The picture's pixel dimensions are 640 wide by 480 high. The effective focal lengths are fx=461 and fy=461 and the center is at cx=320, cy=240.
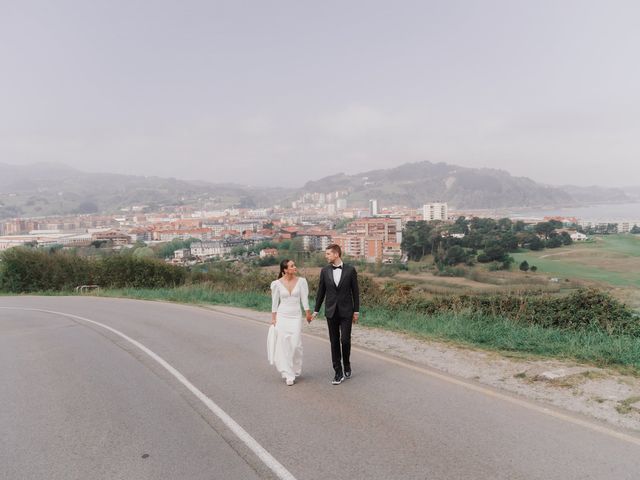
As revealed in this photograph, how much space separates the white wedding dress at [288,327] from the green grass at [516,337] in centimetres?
352

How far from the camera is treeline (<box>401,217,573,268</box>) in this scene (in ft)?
156

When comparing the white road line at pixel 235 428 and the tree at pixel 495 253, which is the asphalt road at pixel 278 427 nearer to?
the white road line at pixel 235 428

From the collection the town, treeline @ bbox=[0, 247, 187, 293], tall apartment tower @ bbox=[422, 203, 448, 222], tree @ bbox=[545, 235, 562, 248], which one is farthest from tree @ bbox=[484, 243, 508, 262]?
tall apartment tower @ bbox=[422, 203, 448, 222]

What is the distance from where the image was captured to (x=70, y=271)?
34.8 meters

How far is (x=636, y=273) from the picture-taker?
35.5m

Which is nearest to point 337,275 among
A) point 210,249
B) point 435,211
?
point 210,249

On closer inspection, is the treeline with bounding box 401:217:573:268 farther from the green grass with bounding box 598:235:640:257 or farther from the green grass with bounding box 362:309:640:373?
the green grass with bounding box 362:309:640:373

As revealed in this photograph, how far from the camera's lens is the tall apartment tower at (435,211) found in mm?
89688

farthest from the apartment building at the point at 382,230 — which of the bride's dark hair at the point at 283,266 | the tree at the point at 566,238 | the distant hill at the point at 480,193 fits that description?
the bride's dark hair at the point at 283,266

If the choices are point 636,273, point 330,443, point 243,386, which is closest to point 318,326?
point 243,386

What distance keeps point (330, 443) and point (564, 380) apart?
3.38 metres

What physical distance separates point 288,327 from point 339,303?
762 mm

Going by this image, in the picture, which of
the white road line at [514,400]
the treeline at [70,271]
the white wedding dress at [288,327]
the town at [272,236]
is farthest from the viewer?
the town at [272,236]

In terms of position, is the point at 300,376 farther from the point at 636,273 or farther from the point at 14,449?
the point at 636,273
